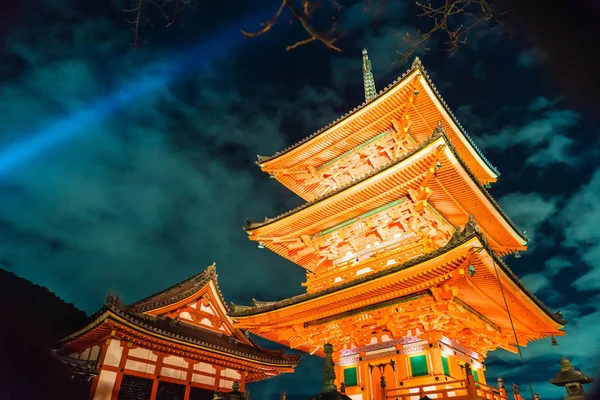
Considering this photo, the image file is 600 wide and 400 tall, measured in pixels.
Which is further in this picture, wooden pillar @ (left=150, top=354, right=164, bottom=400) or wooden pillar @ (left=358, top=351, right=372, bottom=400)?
wooden pillar @ (left=150, top=354, right=164, bottom=400)

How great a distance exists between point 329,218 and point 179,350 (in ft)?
29.6

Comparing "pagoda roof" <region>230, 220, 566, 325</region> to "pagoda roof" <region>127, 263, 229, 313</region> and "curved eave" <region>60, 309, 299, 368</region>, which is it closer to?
"curved eave" <region>60, 309, 299, 368</region>

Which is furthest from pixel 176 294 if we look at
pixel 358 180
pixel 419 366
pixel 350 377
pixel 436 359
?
pixel 436 359

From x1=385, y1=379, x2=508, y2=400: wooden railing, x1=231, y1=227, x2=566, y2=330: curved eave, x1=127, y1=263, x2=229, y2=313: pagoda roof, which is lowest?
x1=385, y1=379, x2=508, y2=400: wooden railing

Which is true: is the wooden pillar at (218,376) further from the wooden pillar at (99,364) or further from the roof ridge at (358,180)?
the roof ridge at (358,180)

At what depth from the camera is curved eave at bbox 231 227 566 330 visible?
31.7 feet

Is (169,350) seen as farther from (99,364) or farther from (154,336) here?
(99,364)

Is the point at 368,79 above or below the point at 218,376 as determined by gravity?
above

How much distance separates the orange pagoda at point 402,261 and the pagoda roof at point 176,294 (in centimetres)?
427

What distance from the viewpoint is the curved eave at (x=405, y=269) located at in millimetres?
9648

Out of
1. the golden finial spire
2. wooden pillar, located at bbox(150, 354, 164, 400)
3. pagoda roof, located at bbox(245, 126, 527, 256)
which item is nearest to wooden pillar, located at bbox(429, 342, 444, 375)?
pagoda roof, located at bbox(245, 126, 527, 256)

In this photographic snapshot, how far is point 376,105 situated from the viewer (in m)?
15.0

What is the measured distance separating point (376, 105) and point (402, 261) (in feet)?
22.9

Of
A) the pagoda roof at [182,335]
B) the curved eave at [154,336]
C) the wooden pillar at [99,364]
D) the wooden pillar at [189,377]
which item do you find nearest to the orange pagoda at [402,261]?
the curved eave at [154,336]
